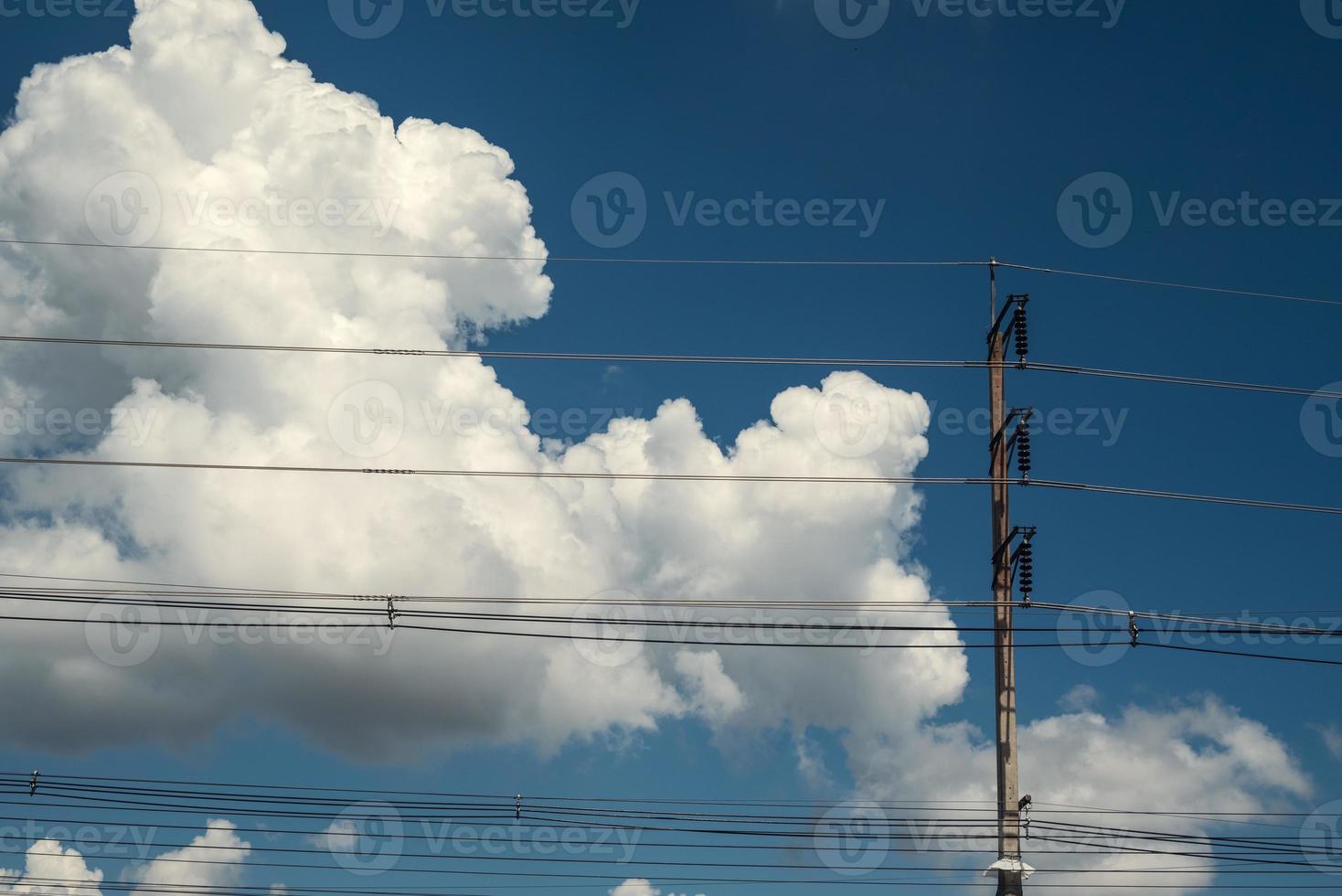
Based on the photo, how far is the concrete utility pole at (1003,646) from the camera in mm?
29344

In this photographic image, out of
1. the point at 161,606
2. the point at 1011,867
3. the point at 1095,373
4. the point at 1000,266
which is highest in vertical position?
the point at 1000,266

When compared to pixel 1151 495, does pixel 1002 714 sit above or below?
below

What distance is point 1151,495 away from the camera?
3042 centimetres

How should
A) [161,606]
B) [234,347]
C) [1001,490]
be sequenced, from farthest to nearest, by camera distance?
1. [1001,490]
2. [234,347]
3. [161,606]

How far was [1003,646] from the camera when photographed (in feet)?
101

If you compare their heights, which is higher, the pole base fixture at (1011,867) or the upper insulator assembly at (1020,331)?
the upper insulator assembly at (1020,331)

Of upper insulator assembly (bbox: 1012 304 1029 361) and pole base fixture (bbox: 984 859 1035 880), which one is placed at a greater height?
upper insulator assembly (bbox: 1012 304 1029 361)

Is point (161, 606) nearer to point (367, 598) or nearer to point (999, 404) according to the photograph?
point (367, 598)

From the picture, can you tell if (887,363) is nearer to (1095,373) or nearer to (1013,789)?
(1095,373)

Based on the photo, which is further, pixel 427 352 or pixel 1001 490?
pixel 1001 490

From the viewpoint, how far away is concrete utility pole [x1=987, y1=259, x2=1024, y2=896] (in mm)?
29344

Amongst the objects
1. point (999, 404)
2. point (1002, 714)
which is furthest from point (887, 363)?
point (1002, 714)

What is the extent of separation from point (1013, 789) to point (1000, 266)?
1271cm

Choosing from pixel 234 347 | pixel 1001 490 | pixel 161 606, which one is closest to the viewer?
pixel 161 606
